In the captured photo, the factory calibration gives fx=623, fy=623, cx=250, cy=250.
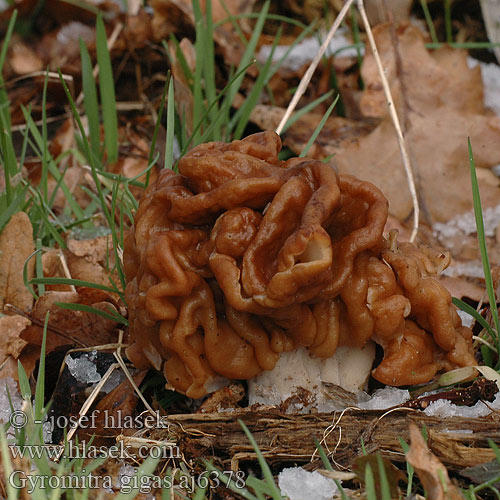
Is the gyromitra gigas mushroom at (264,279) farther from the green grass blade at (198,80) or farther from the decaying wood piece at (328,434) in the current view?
the green grass blade at (198,80)

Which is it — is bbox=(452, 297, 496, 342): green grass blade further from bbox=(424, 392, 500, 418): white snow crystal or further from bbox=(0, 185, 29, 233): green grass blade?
bbox=(0, 185, 29, 233): green grass blade

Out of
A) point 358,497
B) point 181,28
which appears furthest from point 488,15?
point 358,497

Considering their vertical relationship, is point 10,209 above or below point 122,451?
above

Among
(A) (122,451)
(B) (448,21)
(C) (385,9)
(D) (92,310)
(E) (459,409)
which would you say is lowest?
(E) (459,409)

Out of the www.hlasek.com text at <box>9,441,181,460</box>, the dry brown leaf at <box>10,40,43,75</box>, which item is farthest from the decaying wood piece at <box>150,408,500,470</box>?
the dry brown leaf at <box>10,40,43,75</box>

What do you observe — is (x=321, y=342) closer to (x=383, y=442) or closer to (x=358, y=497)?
(x=383, y=442)

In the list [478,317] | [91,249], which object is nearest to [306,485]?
[478,317]

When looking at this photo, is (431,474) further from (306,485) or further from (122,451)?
(122,451)
